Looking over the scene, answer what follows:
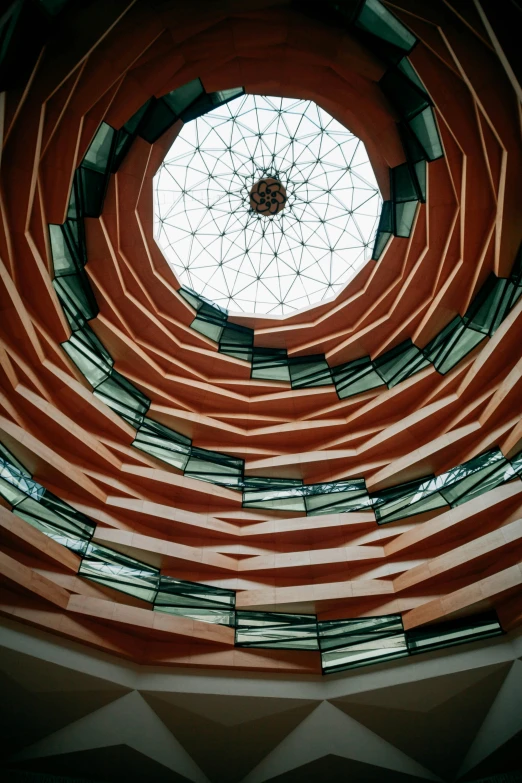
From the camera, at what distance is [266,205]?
3559cm

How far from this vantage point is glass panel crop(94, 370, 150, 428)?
26.4m

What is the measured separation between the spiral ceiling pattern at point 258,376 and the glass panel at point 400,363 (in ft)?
0.45

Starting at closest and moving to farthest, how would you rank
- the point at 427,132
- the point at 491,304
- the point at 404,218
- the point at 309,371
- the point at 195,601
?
the point at 195,601, the point at 427,132, the point at 491,304, the point at 404,218, the point at 309,371

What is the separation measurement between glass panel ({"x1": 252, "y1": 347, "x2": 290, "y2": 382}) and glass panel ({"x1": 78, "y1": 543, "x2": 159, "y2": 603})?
14.0 metres

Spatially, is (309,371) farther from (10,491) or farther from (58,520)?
(10,491)

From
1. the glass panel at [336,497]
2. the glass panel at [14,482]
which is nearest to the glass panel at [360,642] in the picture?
the glass panel at [336,497]

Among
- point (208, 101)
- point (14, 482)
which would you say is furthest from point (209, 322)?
point (14, 482)

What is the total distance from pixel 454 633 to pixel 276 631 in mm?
5794

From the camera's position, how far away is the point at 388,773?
53.6ft

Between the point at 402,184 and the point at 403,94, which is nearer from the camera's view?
the point at 403,94

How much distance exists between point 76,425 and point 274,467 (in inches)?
373

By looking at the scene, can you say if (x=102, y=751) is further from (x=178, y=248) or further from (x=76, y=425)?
(x=178, y=248)

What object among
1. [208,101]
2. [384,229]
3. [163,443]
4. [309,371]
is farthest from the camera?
[309,371]

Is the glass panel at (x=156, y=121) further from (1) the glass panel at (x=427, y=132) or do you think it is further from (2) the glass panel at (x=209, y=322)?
(1) the glass panel at (x=427, y=132)
